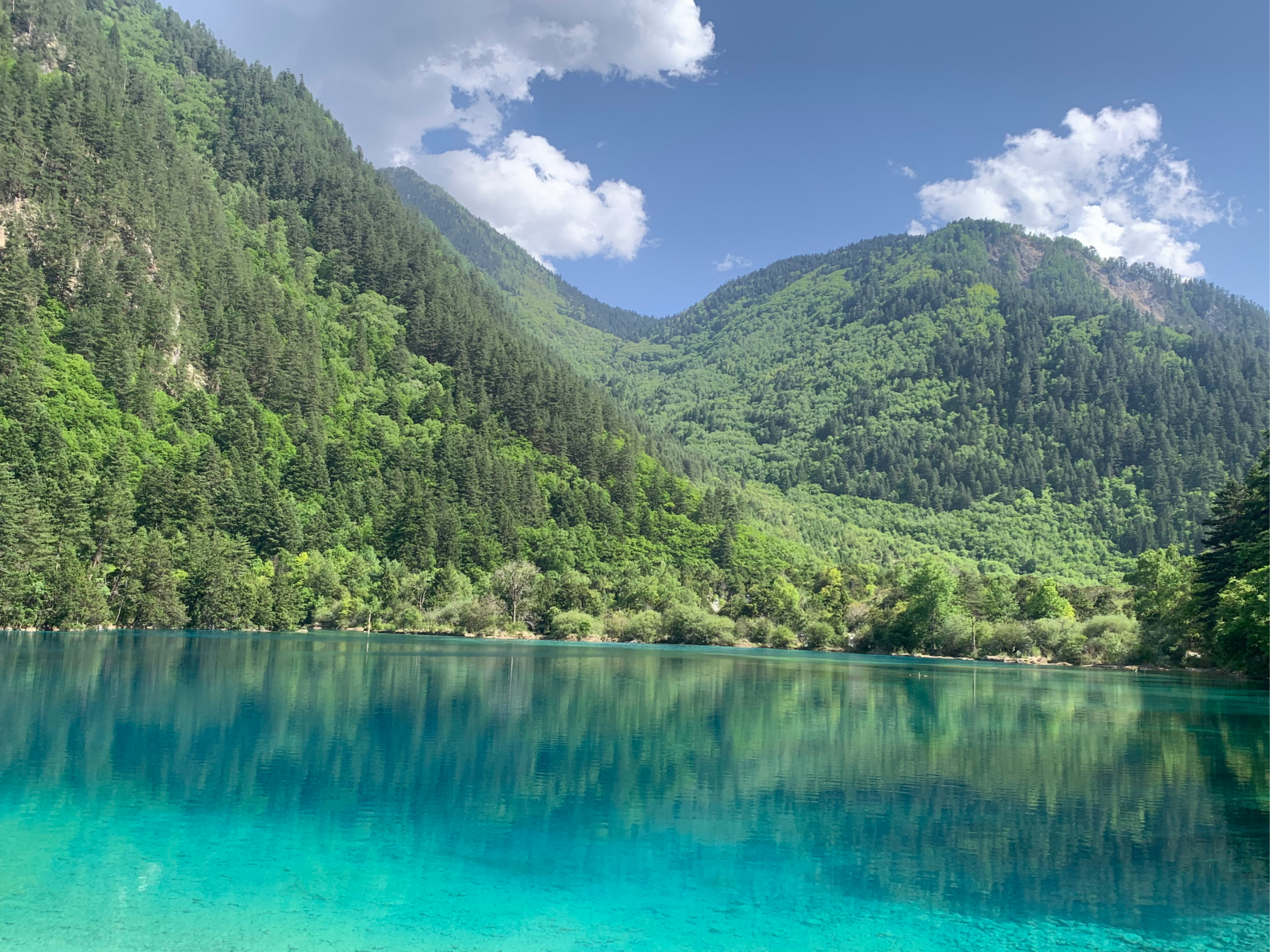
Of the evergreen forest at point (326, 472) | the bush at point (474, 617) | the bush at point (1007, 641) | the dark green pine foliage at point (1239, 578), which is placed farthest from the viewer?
the bush at point (474, 617)

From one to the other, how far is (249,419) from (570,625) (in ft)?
185

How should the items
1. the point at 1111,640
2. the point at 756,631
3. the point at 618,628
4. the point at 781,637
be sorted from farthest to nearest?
the point at 756,631
the point at 781,637
the point at 618,628
the point at 1111,640

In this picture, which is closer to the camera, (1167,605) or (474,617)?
(1167,605)

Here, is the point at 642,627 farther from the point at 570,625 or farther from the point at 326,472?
the point at 326,472

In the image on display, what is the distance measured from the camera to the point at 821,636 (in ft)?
451

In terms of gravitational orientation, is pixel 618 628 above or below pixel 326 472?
below

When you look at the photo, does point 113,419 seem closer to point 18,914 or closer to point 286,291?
point 286,291

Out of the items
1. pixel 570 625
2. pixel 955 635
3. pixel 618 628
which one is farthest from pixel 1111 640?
pixel 570 625

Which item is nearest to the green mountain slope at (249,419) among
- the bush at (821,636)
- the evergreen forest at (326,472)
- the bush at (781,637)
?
the evergreen forest at (326,472)

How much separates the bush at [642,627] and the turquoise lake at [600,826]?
300 ft

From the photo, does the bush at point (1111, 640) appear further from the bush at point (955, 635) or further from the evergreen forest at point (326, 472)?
the bush at point (955, 635)

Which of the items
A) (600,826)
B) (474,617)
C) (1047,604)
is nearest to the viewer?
(600,826)

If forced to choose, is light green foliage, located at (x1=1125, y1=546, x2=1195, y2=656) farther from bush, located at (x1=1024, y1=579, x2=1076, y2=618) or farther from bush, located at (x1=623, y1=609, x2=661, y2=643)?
bush, located at (x1=623, y1=609, x2=661, y2=643)

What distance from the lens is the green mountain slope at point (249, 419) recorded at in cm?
9662
